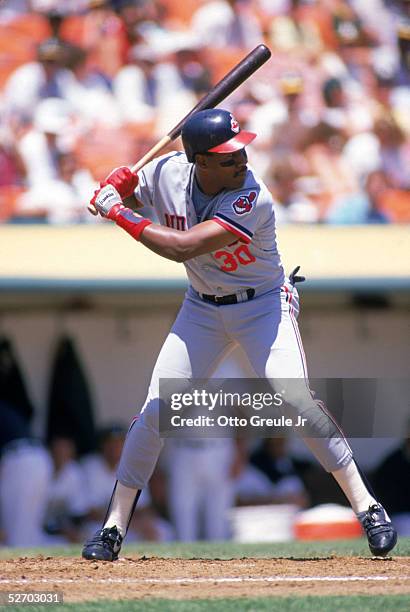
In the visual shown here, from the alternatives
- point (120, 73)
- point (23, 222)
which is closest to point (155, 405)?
point (23, 222)

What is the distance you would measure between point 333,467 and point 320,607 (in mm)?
1004

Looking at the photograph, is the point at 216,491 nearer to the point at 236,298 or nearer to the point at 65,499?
the point at 65,499

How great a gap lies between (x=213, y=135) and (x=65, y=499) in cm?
501

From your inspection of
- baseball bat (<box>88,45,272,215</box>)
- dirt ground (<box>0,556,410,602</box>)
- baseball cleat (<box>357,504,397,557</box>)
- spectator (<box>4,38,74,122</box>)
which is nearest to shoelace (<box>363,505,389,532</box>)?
baseball cleat (<box>357,504,397,557</box>)

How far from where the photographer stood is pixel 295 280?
4.58 m

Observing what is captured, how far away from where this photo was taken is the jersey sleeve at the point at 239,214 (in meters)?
4.02

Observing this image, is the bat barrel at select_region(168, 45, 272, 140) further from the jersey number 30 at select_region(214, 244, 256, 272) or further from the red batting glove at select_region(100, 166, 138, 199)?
the jersey number 30 at select_region(214, 244, 256, 272)

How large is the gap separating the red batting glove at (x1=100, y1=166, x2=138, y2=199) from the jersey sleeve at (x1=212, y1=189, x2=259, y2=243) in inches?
16.7

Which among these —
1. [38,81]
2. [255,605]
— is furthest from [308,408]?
[38,81]

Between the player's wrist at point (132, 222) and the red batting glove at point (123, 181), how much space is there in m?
0.20

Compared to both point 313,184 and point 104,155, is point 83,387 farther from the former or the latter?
point 313,184

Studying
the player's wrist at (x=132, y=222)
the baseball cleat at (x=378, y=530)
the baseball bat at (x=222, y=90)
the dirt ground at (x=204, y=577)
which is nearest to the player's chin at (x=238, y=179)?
the player's wrist at (x=132, y=222)

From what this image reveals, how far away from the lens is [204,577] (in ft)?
13.0

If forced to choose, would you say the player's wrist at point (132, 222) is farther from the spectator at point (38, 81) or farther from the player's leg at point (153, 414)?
the spectator at point (38, 81)
